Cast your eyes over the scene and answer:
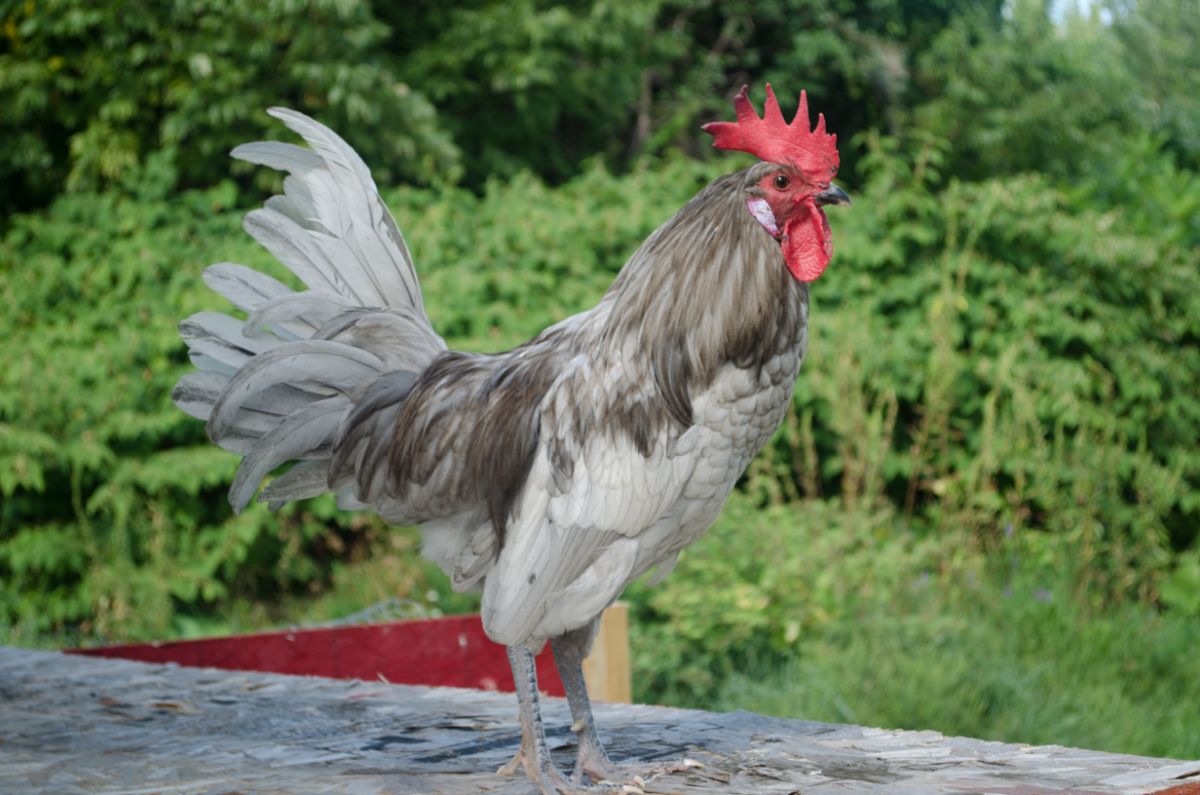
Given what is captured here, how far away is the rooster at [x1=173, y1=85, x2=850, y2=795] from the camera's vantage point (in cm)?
270

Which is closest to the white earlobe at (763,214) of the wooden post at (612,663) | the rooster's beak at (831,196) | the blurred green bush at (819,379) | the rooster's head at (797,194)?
the rooster's head at (797,194)

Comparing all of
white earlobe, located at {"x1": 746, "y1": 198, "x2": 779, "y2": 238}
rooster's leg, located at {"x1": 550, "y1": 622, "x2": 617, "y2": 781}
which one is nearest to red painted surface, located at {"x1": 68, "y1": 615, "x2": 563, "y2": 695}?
rooster's leg, located at {"x1": 550, "y1": 622, "x2": 617, "y2": 781}

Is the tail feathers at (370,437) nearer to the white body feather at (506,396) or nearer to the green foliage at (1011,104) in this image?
the white body feather at (506,396)

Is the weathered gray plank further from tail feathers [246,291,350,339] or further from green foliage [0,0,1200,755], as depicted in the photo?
green foliage [0,0,1200,755]

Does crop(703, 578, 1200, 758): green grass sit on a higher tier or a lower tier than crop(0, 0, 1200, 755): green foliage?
lower

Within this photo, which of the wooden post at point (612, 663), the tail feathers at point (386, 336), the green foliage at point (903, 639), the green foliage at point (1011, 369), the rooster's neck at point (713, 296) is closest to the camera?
the rooster's neck at point (713, 296)

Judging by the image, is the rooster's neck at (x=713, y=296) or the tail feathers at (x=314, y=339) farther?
the tail feathers at (x=314, y=339)

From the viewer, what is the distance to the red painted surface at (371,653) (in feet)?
16.1

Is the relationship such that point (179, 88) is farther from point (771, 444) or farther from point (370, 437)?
point (370, 437)

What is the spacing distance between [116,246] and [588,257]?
9.35 ft

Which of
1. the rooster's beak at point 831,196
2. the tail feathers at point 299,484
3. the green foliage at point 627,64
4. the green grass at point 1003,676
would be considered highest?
the green foliage at point 627,64

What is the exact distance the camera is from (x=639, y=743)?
11.1 feet

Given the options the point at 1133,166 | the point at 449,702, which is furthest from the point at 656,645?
the point at 1133,166

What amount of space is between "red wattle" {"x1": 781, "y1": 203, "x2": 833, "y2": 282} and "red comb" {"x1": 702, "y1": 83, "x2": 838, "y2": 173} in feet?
0.33
